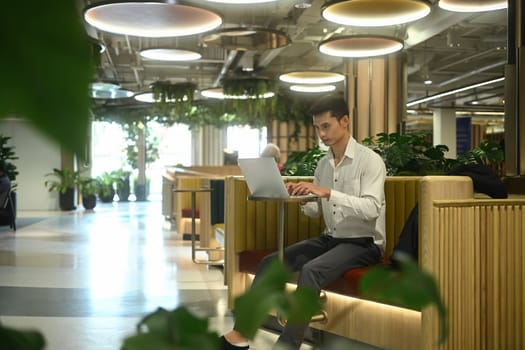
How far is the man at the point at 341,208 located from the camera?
3260mm

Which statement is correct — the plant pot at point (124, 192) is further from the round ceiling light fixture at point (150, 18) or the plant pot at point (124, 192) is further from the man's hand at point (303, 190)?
the man's hand at point (303, 190)

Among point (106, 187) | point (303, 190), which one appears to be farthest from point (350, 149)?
point (106, 187)

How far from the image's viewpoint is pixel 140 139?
21766 millimetres

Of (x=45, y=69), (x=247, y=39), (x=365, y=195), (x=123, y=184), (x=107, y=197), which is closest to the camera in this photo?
(x=45, y=69)

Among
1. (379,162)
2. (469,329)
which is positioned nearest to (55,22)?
(469,329)

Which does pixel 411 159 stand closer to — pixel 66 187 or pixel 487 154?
pixel 487 154

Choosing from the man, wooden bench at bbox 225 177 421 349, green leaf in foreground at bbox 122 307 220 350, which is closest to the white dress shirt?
the man

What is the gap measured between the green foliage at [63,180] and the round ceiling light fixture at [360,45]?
34.4 ft

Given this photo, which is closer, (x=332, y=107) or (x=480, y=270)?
(x=480, y=270)

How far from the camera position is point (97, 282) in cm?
570

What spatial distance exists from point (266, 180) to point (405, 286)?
2.61m

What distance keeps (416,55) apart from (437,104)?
721cm

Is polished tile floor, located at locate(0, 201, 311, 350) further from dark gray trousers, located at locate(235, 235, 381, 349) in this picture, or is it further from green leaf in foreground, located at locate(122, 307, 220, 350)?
green leaf in foreground, located at locate(122, 307, 220, 350)

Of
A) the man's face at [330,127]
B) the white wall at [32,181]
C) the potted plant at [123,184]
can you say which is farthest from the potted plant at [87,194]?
the man's face at [330,127]
